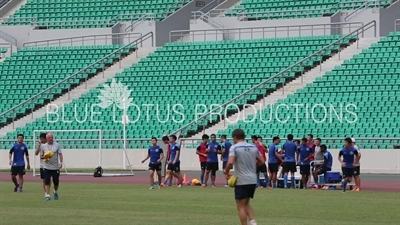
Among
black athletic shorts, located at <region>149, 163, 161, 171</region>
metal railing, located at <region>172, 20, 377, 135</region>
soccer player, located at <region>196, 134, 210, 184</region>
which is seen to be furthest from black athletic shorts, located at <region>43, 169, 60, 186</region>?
metal railing, located at <region>172, 20, 377, 135</region>

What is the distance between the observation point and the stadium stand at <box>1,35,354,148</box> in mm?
49250

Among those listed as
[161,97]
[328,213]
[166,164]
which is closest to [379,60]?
[161,97]

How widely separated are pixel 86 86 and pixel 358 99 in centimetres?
1459

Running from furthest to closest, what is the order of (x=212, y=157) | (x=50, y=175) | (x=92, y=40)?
(x=92, y=40), (x=212, y=157), (x=50, y=175)

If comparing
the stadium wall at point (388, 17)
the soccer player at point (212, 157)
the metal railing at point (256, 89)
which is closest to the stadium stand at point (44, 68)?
the metal railing at point (256, 89)

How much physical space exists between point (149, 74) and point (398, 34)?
39.2ft

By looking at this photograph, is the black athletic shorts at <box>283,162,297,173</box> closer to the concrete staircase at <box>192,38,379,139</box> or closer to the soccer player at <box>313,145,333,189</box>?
the soccer player at <box>313,145,333,189</box>

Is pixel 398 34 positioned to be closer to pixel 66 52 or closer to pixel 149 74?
pixel 149 74

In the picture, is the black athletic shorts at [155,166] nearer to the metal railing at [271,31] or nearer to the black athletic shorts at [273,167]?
the black athletic shorts at [273,167]

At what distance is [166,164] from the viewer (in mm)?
35562

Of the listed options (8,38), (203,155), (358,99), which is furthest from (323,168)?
(8,38)

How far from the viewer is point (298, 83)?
48750 mm

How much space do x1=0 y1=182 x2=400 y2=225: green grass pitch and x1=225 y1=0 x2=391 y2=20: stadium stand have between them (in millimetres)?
22048

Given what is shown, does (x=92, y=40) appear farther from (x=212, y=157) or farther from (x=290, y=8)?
(x=212, y=157)
